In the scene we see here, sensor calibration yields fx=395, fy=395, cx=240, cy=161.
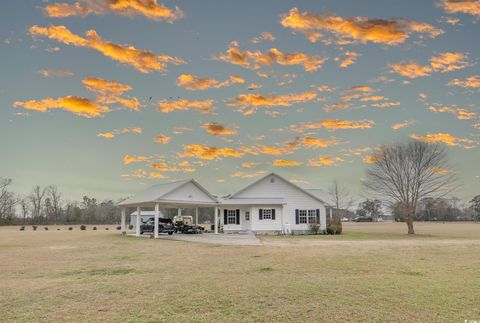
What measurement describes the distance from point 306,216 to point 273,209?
3697 mm

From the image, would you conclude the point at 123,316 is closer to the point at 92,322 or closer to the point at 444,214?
the point at 92,322

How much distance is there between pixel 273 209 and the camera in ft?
132

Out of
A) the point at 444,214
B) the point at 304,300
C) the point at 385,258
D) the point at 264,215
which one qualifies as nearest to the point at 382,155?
the point at 264,215

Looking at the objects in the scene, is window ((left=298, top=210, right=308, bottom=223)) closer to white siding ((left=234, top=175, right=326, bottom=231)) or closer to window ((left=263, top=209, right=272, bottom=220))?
white siding ((left=234, top=175, right=326, bottom=231))

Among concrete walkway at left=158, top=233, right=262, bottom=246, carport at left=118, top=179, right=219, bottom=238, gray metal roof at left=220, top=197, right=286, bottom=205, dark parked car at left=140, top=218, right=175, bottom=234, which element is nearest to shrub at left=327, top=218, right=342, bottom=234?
gray metal roof at left=220, top=197, right=286, bottom=205

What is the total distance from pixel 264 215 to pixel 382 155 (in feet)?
54.9

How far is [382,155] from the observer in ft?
152

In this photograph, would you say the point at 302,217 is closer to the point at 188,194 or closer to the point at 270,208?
the point at 270,208

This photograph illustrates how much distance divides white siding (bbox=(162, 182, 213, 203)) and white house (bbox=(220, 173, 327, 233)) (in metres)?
3.13

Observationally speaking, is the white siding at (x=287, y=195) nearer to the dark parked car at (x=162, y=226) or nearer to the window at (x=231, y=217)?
the window at (x=231, y=217)

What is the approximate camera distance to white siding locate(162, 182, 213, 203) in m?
35.1

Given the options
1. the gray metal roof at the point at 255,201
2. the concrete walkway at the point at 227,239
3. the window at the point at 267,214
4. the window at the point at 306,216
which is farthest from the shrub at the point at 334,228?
the concrete walkway at the point at 227,239

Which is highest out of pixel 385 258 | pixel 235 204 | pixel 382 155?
pixel 382 155

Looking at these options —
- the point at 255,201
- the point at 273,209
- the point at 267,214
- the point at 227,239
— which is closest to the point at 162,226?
the point at 255,201
